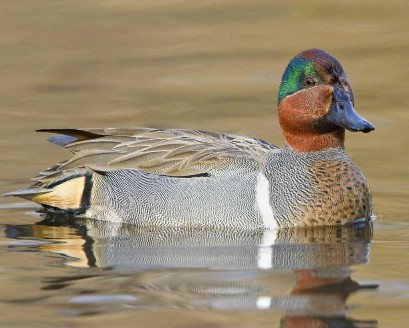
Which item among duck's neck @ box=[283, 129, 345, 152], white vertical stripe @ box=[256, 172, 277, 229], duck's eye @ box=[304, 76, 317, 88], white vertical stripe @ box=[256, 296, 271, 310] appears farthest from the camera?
duck's neck @ box=[283, 129, 345, 152]

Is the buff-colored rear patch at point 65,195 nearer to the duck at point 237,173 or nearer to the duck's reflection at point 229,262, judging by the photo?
the duck at point 237,173

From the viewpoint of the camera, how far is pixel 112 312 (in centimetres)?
618

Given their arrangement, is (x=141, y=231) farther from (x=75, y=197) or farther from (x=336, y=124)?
(x=336, y=124)

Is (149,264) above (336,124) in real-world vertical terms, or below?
below

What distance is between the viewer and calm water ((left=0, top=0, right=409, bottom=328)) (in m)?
6.39

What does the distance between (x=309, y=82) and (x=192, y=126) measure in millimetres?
2681

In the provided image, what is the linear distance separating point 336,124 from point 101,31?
6.09 meters

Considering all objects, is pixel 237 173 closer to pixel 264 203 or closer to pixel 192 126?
pixel 264 203

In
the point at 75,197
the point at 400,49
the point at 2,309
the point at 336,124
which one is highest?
the point at 400,49

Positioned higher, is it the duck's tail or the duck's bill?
the duck's bill

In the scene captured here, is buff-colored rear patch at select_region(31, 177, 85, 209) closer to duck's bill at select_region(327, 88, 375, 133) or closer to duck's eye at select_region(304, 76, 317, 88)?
duck's eye at select_region(304, 76, 317, 88)

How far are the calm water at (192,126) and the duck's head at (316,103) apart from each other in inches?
26.9

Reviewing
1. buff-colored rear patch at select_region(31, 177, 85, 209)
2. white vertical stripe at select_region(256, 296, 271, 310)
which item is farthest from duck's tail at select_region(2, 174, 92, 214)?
white vertical stripe at select_region(256, 296, 271, 310)

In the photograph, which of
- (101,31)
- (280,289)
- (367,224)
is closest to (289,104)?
(367,224)
